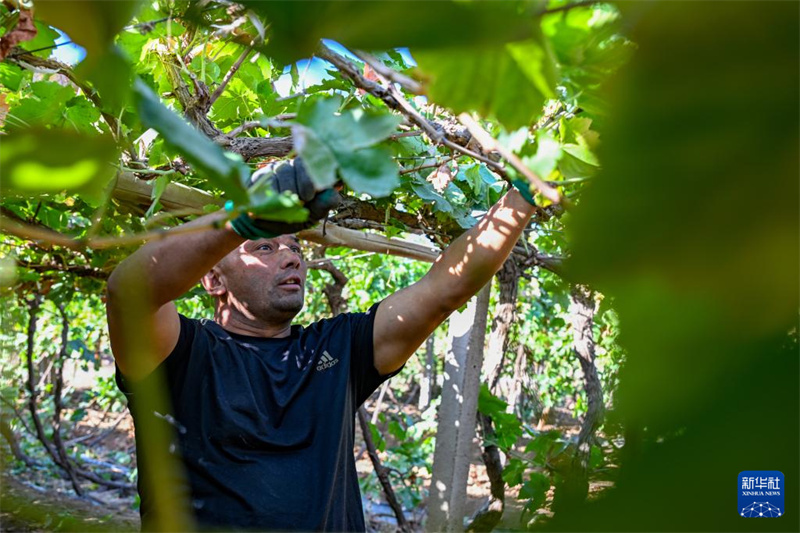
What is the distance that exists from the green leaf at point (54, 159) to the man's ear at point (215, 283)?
1.86 m

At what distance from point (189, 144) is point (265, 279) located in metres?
1.76

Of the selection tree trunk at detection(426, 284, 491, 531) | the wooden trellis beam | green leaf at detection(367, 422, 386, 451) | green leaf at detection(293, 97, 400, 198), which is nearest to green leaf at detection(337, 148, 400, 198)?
green leaf at detection(293, 97, 400, 198)

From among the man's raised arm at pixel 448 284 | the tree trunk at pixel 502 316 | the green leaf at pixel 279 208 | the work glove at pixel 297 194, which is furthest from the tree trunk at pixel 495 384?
the green leaf at pixel 279 208

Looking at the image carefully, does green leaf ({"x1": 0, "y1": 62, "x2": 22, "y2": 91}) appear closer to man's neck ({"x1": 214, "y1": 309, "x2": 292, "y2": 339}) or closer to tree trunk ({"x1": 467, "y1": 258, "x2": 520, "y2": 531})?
man's neck ({"x1": 214, "y1": 309, "x2": 292, "y2": 339})

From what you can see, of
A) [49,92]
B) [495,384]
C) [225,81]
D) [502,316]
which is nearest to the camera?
[225,81]

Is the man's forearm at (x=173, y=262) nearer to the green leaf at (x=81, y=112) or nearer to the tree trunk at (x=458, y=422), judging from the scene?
the green leaf at (x=81, y=112)

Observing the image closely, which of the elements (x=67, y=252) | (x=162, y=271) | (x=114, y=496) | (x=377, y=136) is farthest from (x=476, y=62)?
(x=114, y=496)

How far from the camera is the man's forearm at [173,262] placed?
116cm

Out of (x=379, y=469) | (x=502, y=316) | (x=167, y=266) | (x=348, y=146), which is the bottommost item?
(x=348, y=146)

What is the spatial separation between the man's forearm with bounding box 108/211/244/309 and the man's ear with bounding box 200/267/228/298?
2.60ft

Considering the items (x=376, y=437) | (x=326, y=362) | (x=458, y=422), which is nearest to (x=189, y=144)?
(x=326, y=362)

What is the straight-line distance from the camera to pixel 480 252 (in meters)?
1.64

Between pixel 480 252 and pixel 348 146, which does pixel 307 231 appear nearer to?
pixel 480 252

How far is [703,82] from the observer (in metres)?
0.12
